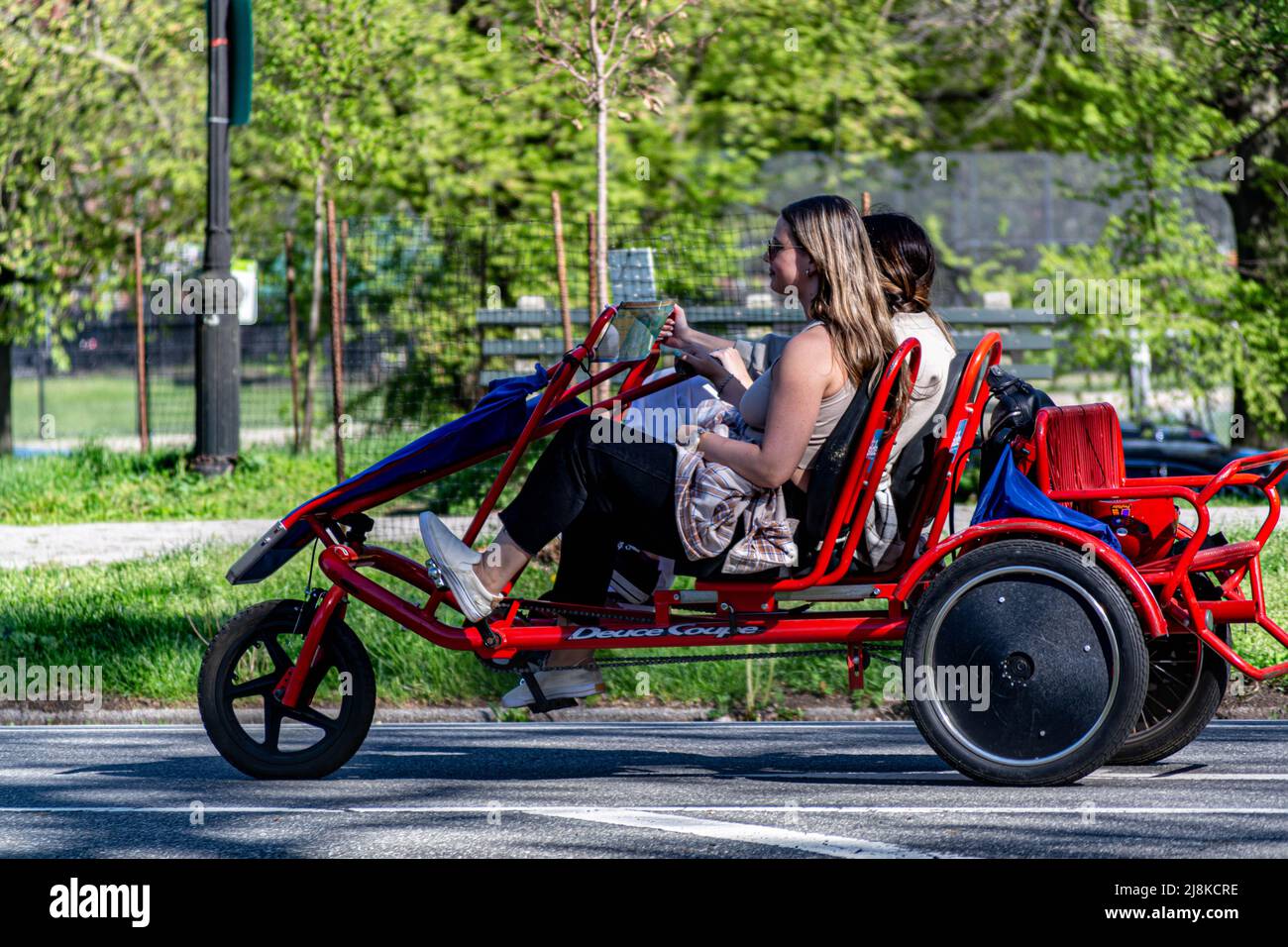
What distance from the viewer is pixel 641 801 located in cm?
531

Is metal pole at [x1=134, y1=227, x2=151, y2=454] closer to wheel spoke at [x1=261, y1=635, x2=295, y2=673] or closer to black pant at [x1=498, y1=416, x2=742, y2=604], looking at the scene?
wheel spoke at [x1=261, y1=635, x2=295, y2=673]

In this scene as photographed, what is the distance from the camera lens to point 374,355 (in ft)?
48.0

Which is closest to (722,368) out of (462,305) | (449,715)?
(449,715)

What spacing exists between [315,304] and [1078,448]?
535 inches

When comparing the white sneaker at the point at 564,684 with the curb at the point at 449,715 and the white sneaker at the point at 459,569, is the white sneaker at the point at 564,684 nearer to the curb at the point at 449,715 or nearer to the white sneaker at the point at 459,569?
the white sneaker at the point at 459,569

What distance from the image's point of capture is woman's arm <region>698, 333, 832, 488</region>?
5230mm

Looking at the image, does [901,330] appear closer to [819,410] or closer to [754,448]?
[819,410]

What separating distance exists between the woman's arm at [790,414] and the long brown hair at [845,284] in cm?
8

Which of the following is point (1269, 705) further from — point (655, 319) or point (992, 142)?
point (992, 142)

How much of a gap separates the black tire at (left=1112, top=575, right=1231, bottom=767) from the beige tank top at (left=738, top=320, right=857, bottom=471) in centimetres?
128


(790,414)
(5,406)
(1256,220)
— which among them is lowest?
(5,406)

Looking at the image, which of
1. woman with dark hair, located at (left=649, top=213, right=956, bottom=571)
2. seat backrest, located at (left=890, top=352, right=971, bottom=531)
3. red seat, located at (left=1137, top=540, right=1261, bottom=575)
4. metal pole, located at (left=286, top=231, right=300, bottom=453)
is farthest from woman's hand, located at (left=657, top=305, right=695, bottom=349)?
metal pole, located at (left=286, top=231, right=300, bottom=453)

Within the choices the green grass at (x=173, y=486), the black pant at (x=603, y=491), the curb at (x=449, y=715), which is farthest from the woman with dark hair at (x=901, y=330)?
the green grass at (x=173, y=486)

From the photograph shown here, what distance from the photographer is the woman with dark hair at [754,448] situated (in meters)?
5.26
